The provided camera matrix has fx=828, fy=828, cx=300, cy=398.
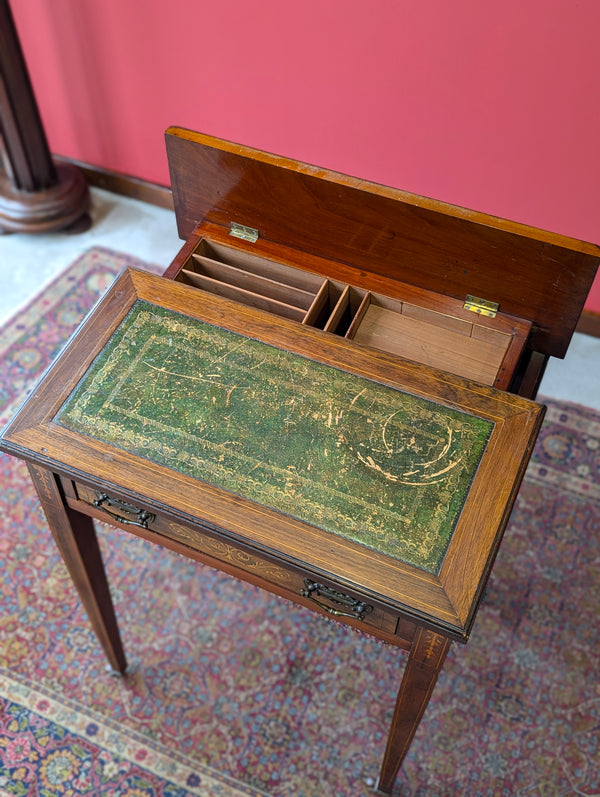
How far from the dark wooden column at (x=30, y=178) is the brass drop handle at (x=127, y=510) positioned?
1.98 metres

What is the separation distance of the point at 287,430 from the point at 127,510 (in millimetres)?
373

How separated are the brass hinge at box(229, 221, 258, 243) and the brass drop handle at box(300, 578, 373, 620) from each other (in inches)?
33.9

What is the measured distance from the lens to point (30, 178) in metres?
3.29

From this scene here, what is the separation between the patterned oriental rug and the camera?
218cm

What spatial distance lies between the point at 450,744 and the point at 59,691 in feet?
3.56

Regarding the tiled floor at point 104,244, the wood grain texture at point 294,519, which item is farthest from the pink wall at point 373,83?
the wood grain texture at point 294,519

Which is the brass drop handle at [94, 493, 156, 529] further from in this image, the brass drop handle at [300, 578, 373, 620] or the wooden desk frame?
the brass drop handle at [300, 578, 373, 620]

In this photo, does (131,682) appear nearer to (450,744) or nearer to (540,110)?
(450,744)

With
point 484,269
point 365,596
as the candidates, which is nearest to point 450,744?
point 365,596

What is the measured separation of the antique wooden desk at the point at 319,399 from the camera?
4.79ft

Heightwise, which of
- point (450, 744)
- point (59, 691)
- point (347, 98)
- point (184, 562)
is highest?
point (347, 98)

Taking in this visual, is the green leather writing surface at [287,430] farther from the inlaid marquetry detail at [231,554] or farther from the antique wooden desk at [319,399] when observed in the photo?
the inlaid marquetry detail at [231,554]

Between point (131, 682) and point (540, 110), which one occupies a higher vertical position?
point (540, 110)

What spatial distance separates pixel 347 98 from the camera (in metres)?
2.83
